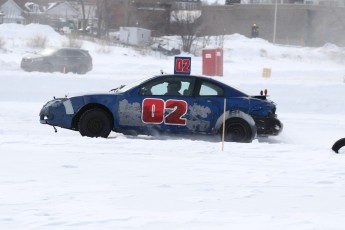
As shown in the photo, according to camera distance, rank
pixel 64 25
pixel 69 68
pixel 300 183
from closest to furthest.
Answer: pixel 300 183
pixel 69 68
pixel 64 25

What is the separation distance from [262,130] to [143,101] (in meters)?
2.28

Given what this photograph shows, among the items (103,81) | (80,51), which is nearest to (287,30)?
(80,51)

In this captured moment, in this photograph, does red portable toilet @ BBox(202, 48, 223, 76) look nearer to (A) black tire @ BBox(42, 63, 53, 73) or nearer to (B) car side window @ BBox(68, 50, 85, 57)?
(B) car side window @ BBox(68, 50, 85, 57)

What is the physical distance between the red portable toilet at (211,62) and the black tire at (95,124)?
75.1 feet

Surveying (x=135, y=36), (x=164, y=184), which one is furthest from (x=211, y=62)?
(x=135, y=36)

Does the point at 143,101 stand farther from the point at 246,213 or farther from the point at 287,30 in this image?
the point at 287,30

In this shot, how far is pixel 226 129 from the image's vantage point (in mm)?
13398

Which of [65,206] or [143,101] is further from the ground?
[143,101]

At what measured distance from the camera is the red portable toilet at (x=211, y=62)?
35.8 metres

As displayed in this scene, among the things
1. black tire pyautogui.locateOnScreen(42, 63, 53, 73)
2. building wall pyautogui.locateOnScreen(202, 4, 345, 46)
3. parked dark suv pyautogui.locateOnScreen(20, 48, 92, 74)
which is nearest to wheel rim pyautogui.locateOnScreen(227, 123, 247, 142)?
parked dark suv pyautogui.locateOnScreen(20, 48, 92, 74)

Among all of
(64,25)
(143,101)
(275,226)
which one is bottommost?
(275,226)

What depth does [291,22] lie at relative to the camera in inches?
3536

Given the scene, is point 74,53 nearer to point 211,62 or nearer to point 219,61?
point 211,62

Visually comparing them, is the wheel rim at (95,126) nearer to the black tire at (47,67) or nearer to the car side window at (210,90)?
the car side window at (210,90)
